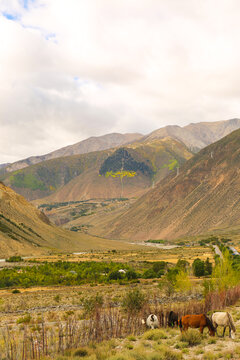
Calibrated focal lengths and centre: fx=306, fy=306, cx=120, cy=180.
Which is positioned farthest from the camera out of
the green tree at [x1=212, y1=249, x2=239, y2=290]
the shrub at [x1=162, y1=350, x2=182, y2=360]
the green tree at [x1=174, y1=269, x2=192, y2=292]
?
the green tree at [x1=174, y1=269, x2=192, y2=292]

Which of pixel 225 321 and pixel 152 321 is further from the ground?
pixel 225 321

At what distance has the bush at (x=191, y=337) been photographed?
1531 cm

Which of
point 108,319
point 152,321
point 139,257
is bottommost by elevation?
point 139,257

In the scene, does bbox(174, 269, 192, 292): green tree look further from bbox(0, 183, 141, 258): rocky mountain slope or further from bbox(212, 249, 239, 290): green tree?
bbox(0, 183, 141, 258): rocky mountain slope

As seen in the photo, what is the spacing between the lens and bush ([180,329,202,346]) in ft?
50.2

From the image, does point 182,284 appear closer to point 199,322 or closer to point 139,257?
point 199,322

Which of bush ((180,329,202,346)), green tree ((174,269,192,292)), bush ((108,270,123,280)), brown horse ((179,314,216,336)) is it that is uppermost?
brown horse ((179,314,216,336))

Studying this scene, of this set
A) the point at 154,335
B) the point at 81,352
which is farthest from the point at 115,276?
the point at 81,352

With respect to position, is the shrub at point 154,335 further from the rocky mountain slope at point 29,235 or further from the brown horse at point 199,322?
the rocky mountain slope at point 29,235

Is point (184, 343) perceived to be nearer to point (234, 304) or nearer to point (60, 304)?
point (234, 304)

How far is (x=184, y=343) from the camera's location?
15062 millimetres

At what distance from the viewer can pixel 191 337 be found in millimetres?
15414

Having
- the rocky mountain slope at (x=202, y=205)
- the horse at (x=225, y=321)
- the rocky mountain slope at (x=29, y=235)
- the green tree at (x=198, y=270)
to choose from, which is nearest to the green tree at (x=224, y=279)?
the horse at (x=225, y=321)

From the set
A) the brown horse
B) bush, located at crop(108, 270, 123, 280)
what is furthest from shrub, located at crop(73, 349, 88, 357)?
bush, located at crop(108, 270, 123, 280)
